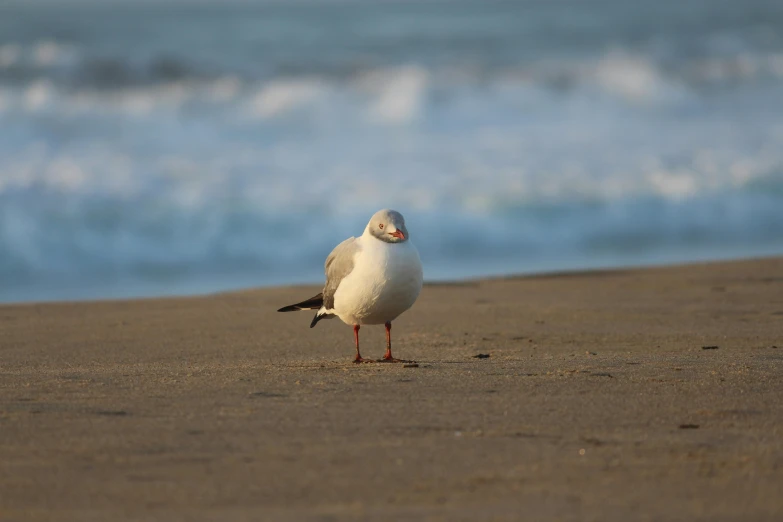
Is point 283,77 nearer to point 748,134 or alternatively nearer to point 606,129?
point 606,129

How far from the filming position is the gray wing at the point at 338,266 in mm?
5516

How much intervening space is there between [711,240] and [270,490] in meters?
11.2

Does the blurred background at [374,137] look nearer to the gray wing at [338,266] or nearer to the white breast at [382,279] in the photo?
the gray wing at [338,266]

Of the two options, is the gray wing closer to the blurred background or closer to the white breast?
the white breast

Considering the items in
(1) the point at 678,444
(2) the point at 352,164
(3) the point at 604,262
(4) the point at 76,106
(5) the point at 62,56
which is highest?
(5) the point at 62,56

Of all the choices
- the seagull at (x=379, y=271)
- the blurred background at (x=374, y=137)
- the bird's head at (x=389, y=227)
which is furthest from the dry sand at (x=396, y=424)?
the blurred background at (x=374, y=137)

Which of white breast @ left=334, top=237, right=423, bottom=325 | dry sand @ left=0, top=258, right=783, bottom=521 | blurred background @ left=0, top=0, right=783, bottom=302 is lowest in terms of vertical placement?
dry sand @ left=0, top=258, right=783, bottom=521

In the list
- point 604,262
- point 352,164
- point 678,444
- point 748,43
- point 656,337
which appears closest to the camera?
point 678,444

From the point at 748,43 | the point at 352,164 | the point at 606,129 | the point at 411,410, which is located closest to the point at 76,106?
the point at 352,164

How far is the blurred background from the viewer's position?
1311 centimetres

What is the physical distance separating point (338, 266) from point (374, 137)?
45.1 ft

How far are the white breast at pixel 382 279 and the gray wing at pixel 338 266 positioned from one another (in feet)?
0.16

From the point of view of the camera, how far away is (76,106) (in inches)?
778

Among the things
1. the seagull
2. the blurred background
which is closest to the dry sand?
the seagull
